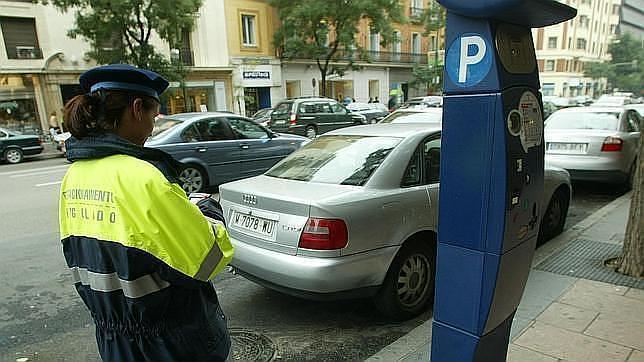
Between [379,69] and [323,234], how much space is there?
33.3m

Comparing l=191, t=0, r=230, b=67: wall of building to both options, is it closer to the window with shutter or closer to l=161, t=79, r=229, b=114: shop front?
l=161, t=79, r=229, b=114: shop front

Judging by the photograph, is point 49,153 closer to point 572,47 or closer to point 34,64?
point 34,64

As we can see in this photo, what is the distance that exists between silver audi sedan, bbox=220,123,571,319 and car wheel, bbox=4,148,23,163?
45.8 ft

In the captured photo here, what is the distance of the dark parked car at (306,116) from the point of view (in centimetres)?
1627

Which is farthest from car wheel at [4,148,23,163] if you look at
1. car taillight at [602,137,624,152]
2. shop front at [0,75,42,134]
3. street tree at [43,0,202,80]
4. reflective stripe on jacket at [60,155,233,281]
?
car taillight at [602,137,624,152]

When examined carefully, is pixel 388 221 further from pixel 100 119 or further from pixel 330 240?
pixel 100 119

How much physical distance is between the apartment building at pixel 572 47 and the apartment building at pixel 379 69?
81.9 feet

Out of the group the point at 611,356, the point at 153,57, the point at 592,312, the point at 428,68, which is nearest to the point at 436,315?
the point at 611,356

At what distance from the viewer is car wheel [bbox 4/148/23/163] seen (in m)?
14.2

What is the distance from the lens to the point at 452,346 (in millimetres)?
2084

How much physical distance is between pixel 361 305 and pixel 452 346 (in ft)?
5.84

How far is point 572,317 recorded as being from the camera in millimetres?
3264

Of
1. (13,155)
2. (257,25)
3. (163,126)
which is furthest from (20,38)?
(163,126)

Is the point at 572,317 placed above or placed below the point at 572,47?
below
